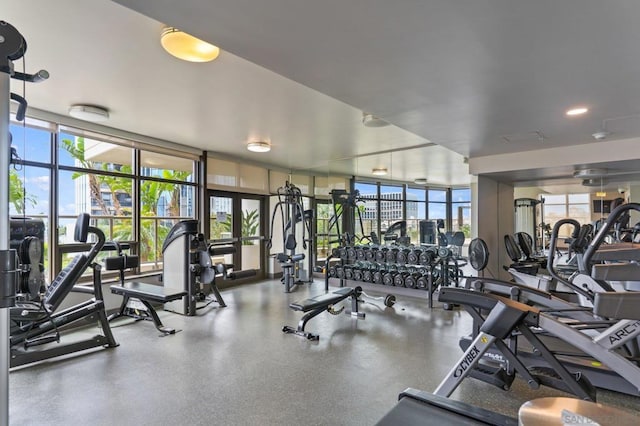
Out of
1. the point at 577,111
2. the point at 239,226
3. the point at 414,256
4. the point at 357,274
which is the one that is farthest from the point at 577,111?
the point at 239,226

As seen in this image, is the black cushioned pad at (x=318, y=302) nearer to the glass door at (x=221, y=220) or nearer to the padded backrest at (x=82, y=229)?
the padded backrest at (x=82, y=229)

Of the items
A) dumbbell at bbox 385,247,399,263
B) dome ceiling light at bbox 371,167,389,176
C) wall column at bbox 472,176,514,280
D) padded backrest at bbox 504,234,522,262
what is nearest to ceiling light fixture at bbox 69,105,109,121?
dumbbell at bbox 385,247,399,263

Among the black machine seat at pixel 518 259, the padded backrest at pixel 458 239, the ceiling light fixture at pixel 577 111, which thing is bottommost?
the black machine seat at pixel 518 259

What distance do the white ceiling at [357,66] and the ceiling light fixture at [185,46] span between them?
114mm

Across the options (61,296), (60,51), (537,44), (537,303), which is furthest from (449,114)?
(61,296)

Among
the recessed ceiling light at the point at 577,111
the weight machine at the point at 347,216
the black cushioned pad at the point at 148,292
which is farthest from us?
the weight machine at the point at 347,216

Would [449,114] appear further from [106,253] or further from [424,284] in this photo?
[106,253]

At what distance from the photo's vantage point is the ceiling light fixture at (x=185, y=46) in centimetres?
254

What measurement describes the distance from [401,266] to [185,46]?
482 cm

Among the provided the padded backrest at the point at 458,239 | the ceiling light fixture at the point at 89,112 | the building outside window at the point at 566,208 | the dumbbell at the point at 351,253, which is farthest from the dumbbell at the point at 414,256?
the ceiling light fixture at the point at 89,112

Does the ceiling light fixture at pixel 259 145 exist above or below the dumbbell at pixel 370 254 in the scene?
above

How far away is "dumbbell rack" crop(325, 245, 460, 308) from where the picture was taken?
5703 mm

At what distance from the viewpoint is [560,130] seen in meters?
4.25

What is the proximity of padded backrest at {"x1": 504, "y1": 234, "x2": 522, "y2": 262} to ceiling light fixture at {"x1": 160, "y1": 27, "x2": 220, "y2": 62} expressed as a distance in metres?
5.74
